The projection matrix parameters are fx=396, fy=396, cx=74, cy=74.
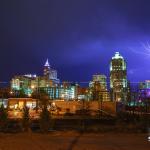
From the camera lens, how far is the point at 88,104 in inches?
2156

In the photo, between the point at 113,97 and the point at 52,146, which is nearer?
the point at 52,146

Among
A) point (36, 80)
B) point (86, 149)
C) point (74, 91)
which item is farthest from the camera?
point (36, 80)

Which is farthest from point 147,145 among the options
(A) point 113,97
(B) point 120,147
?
(A) point 113,97

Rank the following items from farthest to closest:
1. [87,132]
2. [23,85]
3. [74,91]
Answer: [23,85] < [74,91] < [87,132]

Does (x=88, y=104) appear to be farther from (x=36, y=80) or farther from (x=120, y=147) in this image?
(x=36, y=80)

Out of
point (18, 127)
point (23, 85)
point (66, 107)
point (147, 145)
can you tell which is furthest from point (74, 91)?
point (147, 145)

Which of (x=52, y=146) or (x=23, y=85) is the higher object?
(x=23, y=85)

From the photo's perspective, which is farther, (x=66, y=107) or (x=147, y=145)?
(x=66, y=107)

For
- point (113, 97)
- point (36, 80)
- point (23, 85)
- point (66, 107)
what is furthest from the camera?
point (36, 80)

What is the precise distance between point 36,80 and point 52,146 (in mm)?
136857

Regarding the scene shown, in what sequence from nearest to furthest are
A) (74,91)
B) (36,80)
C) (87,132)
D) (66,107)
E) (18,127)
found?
(87,132) < (18,127) < (66,107) < (74,91) < (36,80)

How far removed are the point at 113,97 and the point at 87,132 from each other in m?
44.1

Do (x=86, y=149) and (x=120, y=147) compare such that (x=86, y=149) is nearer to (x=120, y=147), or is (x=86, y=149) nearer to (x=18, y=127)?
(x=120, y=147)

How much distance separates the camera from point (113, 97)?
69.7m
